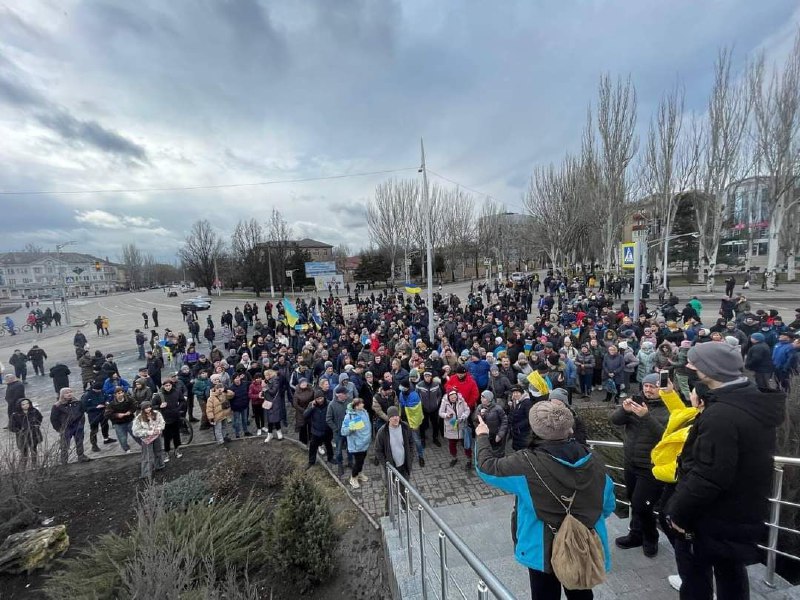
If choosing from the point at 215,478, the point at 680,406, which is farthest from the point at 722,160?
the point at 215,478

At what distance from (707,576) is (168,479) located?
7861mm

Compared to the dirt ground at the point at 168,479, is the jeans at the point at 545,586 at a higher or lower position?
higher

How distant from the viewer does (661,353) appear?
8.56 meters

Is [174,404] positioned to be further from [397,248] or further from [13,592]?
[397,248]

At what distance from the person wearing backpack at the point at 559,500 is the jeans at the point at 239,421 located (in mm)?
7846

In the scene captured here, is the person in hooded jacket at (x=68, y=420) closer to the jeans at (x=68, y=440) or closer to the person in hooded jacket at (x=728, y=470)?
the jeans at (x=68, y=440)

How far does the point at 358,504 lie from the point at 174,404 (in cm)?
459

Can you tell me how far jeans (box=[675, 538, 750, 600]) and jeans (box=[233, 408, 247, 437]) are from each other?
834cm

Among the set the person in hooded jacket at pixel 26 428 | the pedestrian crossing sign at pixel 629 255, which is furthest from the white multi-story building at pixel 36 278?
the pedestrian crossing sign at pixel 629 255

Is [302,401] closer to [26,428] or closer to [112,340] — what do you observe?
[26,428]

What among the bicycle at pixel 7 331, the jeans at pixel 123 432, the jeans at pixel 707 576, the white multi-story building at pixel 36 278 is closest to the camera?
the jeans at pixel 707 576

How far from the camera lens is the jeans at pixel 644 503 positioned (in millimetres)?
3271

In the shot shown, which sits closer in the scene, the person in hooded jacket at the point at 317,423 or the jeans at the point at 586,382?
the person in hooded jacket at the point at 317,423

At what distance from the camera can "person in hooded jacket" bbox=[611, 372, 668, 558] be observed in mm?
3242
